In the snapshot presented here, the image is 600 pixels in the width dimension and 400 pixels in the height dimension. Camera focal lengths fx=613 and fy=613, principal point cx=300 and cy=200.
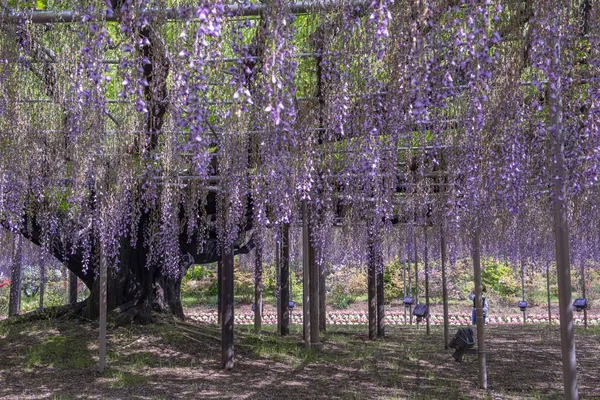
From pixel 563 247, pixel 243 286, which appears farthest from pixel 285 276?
pixel 243 286

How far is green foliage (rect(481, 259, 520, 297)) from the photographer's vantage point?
798 inches

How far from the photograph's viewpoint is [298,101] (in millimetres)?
5383

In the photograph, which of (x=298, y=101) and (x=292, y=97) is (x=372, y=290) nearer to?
(x=298, y=101)

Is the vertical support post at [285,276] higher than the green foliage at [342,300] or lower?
higher

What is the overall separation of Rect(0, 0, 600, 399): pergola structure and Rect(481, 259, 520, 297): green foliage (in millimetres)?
12465

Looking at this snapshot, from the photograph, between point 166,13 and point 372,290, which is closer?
point 166,13

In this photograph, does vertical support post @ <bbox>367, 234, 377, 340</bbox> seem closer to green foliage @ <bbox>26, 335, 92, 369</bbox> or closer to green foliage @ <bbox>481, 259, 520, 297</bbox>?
green foliage @ <bbox>26, 335, 92, 369</bbox>

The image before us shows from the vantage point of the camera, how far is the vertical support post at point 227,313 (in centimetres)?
797

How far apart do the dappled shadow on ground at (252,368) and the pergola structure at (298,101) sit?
713mm

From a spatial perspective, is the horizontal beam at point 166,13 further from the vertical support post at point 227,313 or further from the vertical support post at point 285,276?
the vertical support post at point 285,276

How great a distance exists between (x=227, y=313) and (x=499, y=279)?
48.2 ft

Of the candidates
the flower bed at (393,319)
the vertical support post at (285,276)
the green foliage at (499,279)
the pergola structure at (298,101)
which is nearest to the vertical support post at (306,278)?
the vertical support post at (285,276)

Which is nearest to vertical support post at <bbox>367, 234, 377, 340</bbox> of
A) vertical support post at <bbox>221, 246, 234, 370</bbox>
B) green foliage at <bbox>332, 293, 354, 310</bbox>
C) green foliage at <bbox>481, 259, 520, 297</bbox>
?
vertical support post at <bbox>221, 246, 234, 370</bbox>

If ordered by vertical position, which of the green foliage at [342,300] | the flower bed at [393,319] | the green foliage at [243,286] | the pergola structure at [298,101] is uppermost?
A: the pergola structure at [298,101]
